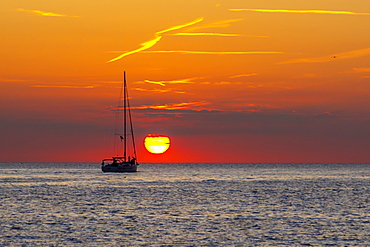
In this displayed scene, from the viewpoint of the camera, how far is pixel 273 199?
3578 inches

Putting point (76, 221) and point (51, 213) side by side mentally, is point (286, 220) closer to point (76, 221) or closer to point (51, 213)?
point (76, 221)

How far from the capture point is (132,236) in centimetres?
5119

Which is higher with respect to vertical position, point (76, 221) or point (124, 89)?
point (124, 89)

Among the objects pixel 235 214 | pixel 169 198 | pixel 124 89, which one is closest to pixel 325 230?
pixel 235 214

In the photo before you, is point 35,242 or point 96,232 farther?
point 96,232

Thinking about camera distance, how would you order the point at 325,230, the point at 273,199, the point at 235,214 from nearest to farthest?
the point at 325,230 → the point at 235,214 → the point at 273,199

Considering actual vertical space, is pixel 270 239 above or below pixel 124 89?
below

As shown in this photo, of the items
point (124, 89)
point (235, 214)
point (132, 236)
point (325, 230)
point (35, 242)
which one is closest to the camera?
point (35, 242)

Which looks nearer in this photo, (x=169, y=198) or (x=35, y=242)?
(x=35, y=242)

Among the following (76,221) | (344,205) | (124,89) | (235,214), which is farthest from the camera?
(124,89)

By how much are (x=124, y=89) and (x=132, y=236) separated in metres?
127

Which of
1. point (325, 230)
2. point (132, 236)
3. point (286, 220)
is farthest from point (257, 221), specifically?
point (132, 236)

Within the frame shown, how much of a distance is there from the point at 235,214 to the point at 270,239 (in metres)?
18.1

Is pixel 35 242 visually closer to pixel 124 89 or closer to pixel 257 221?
pixel 257 221
